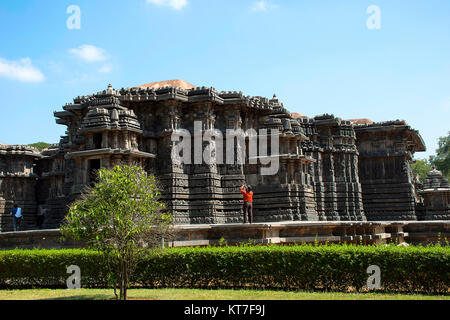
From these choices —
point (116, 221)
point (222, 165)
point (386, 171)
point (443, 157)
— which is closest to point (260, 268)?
point (116, 221)

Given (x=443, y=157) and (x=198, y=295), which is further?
(x=443, y=157)

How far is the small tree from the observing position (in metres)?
12.2

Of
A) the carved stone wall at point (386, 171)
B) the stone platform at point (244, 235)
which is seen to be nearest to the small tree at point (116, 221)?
the stone platform at point (244, 235)

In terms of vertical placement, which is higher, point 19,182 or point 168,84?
point 168,84

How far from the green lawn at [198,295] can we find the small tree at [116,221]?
3.51 feet

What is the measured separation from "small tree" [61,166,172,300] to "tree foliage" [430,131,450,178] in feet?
234

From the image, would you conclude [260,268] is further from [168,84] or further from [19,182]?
[19,182]

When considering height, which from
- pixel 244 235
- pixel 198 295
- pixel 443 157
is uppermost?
pixel 443 157

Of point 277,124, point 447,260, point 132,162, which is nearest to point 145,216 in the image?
point 447,260

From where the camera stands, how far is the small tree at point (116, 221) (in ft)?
40.2

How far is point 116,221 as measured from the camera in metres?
12.3

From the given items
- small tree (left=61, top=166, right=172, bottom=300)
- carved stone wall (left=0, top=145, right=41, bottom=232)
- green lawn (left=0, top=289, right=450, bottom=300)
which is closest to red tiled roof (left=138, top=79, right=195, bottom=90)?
carved stone wall (left=0, top=145, right=41, bottom=232)

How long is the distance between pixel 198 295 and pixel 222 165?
17.8 meters

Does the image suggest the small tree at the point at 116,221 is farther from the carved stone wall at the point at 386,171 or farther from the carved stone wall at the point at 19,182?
the carved stone wall at the point at 386,171
